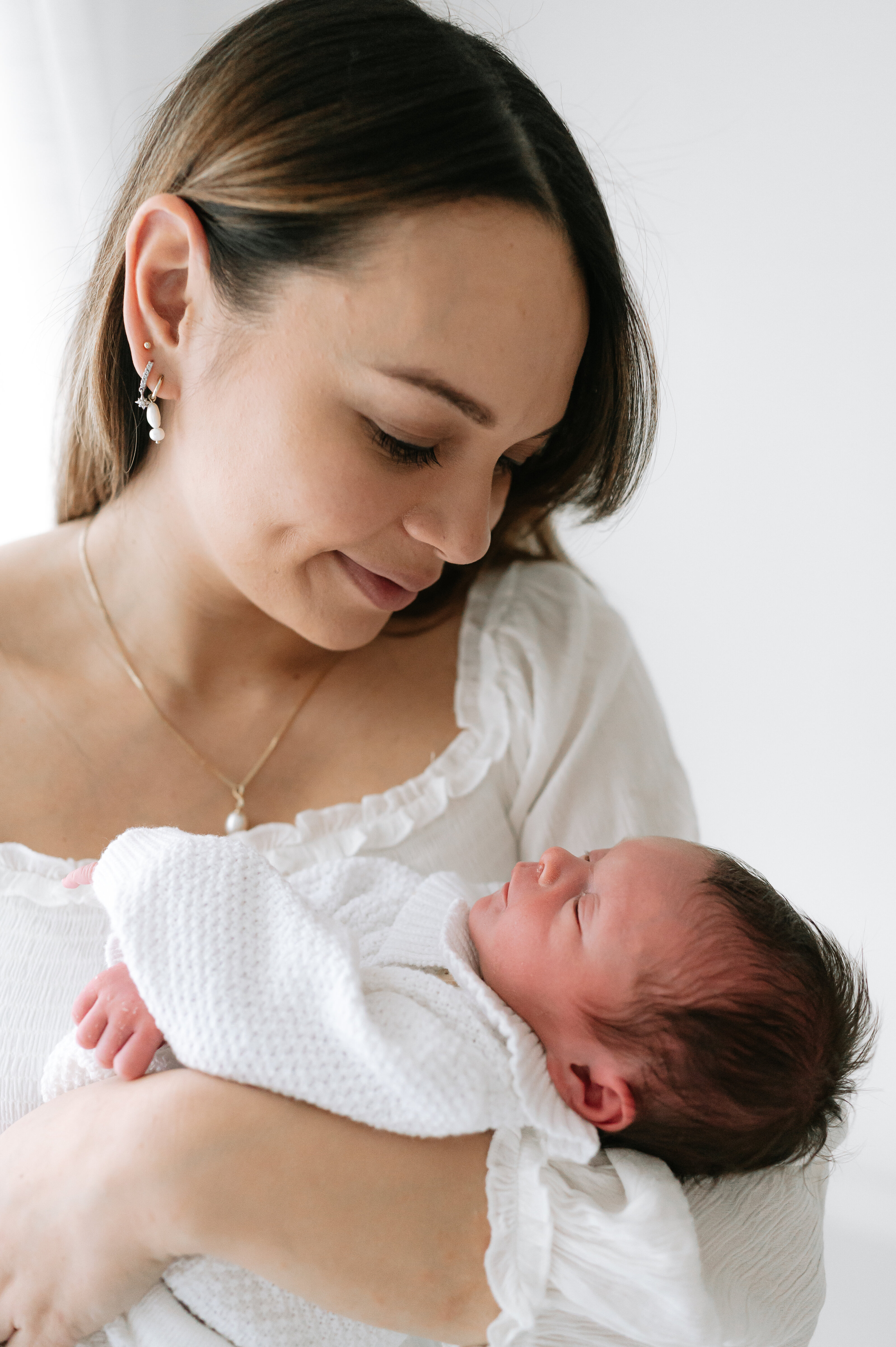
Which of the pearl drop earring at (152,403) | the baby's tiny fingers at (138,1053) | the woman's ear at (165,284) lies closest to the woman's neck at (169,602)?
the pearl drop earring at (152,403)

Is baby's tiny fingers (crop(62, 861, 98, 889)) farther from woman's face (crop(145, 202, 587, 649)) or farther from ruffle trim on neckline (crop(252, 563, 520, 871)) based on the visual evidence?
woman's face (crop(145, 202, 587, 649))

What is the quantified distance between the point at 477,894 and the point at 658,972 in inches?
12.9

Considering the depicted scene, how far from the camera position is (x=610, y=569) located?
9.25 ft

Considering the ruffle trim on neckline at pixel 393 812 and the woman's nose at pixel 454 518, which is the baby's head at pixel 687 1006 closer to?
the ruffle trim on neckline at pixel 393 812

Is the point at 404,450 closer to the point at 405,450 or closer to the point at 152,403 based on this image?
the point at 405,450

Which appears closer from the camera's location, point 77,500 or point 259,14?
point 259,14

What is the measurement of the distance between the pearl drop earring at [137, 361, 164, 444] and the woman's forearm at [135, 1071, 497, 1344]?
795mm

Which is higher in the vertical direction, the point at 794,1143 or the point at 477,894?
the point at 477,894

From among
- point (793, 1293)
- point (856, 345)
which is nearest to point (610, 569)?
point (856, 345)

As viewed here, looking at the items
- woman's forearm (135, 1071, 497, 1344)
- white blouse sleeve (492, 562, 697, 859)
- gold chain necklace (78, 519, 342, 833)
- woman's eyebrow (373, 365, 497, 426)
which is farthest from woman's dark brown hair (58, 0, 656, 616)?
woman's forearm (135, 1071, 497, 1344)

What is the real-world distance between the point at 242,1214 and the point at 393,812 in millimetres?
584

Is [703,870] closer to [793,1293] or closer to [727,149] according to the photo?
[793,1293]

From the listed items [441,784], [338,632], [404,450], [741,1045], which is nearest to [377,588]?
[338,632]

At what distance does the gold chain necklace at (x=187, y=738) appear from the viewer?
1491mm
